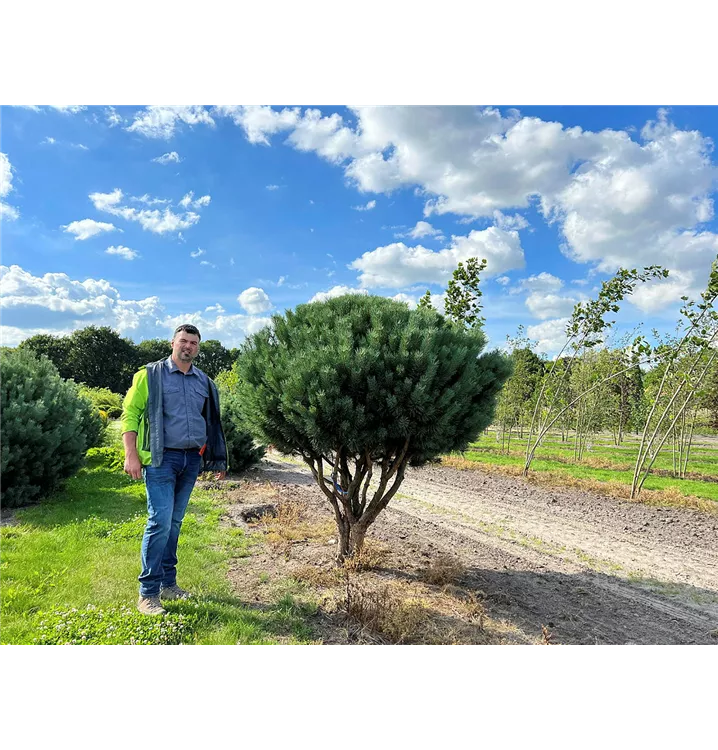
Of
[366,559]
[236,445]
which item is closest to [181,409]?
[366,559]

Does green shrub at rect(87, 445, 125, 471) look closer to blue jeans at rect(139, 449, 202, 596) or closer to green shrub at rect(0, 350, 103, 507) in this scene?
green shrub at rect(0, 350, 103, 507)

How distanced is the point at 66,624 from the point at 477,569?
324cm

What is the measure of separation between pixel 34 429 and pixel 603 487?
8.99 meters

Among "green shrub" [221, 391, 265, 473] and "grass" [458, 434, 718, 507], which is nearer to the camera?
"green shrub" [221, 391, 265, 473]

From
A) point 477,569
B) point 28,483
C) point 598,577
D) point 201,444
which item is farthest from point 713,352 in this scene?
point 28,483

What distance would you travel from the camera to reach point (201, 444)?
297 centimetres

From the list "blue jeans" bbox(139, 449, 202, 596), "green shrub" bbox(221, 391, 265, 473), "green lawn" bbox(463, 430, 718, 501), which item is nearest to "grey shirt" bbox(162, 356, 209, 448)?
"blue jeans" bbox(139, 449, 202, 596)

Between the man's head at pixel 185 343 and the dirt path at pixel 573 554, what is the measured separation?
2801 mm

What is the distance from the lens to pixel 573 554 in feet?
16.1

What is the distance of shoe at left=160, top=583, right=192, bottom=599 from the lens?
3.10 metres

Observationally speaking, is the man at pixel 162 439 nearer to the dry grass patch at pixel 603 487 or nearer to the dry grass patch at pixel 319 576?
the dry grass patch at pixel 319 576

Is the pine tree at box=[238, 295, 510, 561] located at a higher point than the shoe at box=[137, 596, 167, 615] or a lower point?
higher

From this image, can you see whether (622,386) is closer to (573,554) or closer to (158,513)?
(573,554)
